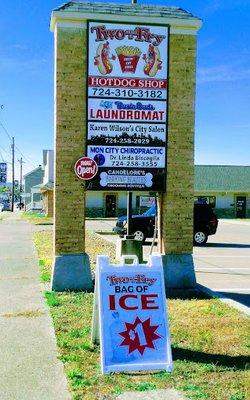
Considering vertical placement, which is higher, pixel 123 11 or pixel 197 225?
pixel 123 11

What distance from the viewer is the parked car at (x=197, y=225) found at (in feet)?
73.5

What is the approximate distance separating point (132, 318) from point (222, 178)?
1823 inches

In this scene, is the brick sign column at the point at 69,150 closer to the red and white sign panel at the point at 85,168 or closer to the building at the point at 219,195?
the red and white sign panel at the point at 85,168

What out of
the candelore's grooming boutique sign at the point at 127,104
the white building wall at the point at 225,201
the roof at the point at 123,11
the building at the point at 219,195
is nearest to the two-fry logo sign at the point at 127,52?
the candelore's grooming boutique sign at the point at 127,104

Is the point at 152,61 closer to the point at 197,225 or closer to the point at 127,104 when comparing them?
the point at 127,104

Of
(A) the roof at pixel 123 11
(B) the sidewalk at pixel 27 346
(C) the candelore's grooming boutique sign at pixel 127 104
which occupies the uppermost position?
(A) the roof at pixel 123 11

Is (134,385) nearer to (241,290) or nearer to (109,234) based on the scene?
(241,290)

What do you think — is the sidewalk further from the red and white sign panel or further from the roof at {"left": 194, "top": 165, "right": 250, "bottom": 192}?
the roof at {"left": 194, "top": 165, "right": 250, "bottom": 192}

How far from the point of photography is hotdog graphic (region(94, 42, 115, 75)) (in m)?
10.7

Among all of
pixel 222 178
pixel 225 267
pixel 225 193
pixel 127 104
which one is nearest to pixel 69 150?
pixel 127 104

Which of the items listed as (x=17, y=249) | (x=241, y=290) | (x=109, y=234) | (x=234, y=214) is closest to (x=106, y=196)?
(x=234, y=214)

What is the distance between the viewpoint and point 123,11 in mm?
10703

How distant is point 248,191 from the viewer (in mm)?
49250

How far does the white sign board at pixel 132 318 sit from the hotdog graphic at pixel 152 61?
5615 millimetres
